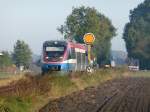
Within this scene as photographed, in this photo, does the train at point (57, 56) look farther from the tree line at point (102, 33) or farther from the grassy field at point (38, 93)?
the tree line at point (102, 33)

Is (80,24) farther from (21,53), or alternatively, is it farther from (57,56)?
(57,56)

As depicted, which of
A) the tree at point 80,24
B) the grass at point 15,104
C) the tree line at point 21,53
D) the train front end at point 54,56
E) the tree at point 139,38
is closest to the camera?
the grass at point 15,104

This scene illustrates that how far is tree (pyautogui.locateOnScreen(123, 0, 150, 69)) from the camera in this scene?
125 meters

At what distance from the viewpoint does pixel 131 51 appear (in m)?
129

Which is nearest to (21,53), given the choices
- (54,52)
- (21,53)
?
(21,53)

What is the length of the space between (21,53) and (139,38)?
115 ft

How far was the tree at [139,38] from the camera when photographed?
12500cm

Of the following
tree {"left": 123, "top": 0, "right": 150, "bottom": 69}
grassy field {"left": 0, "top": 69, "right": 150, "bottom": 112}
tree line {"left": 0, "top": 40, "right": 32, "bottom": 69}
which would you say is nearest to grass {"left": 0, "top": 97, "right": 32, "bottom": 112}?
grassy field {"left": 0, "top": 69, "right": 150, "bottom": 112}

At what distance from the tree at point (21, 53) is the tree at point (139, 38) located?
30090mm

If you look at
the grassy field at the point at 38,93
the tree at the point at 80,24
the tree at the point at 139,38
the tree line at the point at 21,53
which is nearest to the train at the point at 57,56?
the grassy field at the point at 38,93

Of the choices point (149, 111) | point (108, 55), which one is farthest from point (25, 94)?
point (108, 55)

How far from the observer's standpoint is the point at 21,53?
103188 millimetres

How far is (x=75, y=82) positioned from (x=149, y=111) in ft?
56.2

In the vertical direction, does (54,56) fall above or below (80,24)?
below
